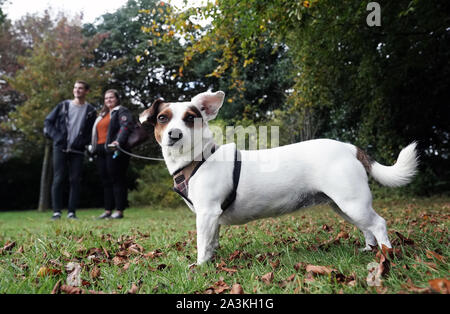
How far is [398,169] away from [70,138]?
17.7 feet

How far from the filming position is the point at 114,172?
5980 millimetres

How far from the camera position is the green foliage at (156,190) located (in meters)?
11.1

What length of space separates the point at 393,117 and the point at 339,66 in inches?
92.0

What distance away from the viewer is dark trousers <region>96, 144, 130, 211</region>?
598 cm

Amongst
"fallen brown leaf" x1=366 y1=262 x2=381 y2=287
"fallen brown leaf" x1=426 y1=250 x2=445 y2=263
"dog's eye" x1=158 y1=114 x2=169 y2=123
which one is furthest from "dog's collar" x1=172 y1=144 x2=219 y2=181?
"fallen brown leaf" x1=426 y1=250 x2=445 y2=263

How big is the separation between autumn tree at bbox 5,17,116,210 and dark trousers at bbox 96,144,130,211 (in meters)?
6.45

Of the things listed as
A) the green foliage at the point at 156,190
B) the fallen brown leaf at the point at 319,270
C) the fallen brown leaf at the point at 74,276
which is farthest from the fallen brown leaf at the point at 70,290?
the green foliage at the point at 156,190

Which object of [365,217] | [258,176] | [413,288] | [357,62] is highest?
[357,62]

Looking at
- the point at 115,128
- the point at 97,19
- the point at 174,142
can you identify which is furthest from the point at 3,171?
the point at 174,142

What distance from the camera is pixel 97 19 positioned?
15.5 m

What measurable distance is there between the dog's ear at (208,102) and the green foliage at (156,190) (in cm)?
851

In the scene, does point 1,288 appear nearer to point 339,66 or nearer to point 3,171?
point 339,66

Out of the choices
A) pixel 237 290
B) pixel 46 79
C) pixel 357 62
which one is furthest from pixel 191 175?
pixel 46 79

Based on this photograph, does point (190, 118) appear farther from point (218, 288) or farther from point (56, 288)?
point (56, 288)
